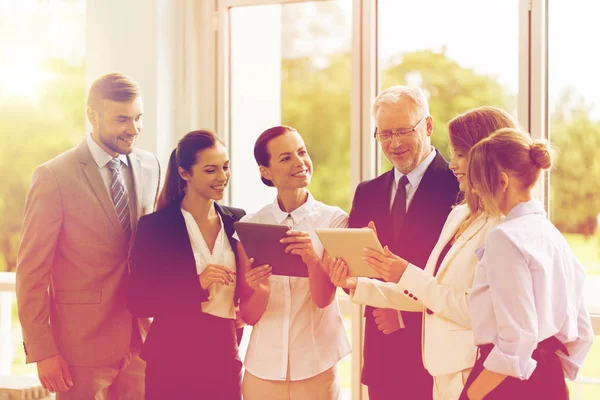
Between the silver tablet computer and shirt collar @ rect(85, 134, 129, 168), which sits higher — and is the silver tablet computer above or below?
below

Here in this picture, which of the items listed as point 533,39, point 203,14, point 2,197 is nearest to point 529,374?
point 533,39

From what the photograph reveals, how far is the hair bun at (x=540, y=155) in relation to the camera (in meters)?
1.75

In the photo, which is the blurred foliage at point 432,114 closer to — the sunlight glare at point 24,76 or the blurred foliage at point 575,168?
the blurred foliage at point 575,168

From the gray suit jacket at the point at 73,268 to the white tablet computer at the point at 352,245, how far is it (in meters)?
0.88

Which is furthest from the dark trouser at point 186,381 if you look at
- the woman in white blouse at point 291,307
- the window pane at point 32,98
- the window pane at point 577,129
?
the window pane at point 32,98

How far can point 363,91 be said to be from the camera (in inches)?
135

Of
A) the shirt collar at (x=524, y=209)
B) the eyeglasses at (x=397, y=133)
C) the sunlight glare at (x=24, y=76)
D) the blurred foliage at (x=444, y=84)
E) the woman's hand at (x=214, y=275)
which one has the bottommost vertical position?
the woman's hand at (x=214, y=275)

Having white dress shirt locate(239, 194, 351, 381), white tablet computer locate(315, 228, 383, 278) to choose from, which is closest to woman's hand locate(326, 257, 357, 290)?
white tablet computer locate(315, 228, 383, 278)

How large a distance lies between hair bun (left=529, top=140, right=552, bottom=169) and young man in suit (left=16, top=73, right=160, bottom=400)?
4.77 ft

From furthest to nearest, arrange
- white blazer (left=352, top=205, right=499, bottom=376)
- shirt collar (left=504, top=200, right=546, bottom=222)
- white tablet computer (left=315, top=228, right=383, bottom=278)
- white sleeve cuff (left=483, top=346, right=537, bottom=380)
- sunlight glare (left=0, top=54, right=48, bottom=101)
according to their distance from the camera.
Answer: sunlight glare (left=0, top=54, right=48, bottom=101) → white tablet computer (left=315, top=228, right=383, bottom=278) → white blazer (left=352, top=205, right=499, bottom=376) → shirt collar (left=504, top=200, right=546, bottom=222) → white sleeve cuff (left=483, top=346, right=537, bottom=380)

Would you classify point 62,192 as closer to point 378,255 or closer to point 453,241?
point 378,255

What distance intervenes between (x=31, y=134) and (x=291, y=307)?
5586 millimetres

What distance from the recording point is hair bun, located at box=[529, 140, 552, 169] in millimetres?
1746

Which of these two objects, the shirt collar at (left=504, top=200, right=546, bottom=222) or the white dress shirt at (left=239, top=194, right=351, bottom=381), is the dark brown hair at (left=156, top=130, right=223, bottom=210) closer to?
the white dress shirt at (left=239, top=194, right=351, bottom=381)
